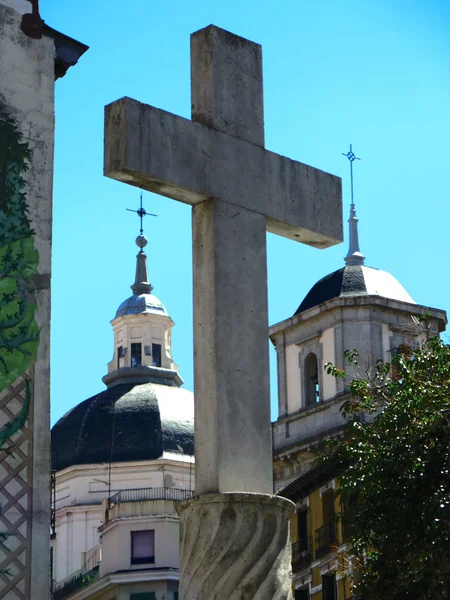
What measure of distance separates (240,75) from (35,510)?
10.8 meters

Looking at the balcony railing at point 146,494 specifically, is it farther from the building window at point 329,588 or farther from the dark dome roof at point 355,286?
the building window at point 329,588

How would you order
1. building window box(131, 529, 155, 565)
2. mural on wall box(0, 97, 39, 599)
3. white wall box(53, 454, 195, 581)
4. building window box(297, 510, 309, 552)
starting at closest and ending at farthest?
mural on wall box(0, 97, 39, 599)
building window box(297, 510, 309, 552)
building window box(131, 529, 155, 565)
white wall box(53, 454, 195, 581)

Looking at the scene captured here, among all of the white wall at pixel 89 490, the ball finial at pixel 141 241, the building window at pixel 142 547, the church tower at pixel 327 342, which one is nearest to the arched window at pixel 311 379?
the church tower at pixel 327 342

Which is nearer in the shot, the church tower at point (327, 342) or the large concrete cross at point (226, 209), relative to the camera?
the large concrete cross at point (226, 209)

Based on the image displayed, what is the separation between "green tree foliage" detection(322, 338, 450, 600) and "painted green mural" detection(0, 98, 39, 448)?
4155 mm

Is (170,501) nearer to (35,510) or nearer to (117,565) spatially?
(117,565)

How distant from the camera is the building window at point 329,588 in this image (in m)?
43.3

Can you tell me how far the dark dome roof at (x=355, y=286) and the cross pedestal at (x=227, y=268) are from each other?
142 feet

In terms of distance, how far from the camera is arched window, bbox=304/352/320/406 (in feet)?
176

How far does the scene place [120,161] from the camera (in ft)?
29.1

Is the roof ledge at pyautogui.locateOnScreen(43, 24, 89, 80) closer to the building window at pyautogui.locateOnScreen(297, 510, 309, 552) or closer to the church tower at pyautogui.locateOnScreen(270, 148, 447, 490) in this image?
the building window at pyautogui.locateOnScreen(297, 510, 309, 552)

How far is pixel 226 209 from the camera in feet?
30.8

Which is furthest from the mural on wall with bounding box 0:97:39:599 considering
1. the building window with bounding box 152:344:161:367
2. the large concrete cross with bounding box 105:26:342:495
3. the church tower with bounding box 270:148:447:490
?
the building window with bounding box 152:344:161:367

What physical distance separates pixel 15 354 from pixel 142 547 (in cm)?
3766
